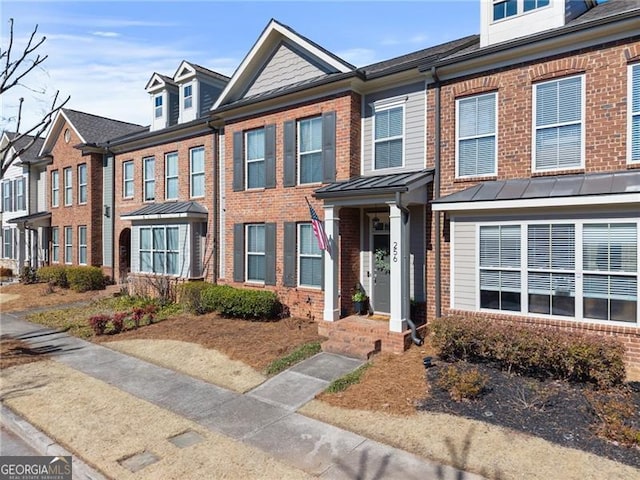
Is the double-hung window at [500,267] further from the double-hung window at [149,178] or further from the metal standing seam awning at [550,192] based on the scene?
the double-hung window at [149,178]

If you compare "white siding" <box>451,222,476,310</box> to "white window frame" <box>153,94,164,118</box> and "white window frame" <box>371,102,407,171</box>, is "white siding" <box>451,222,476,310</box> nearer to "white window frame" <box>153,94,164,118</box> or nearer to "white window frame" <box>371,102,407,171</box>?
"white window frame" <box>371,102,407,171</box>

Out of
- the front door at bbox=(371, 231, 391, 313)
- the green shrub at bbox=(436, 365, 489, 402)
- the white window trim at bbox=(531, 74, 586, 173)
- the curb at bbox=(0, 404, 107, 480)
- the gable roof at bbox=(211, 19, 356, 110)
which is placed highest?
the gable roof at bbox=(211, 19, 356, 110)

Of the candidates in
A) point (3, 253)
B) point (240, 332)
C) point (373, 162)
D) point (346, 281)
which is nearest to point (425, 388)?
point (346, 281)

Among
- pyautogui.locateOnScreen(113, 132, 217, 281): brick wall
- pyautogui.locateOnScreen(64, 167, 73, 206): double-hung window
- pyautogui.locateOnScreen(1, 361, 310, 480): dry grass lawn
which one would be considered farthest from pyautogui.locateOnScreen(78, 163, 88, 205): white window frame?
pyautogui.locateOnScreen(1, 361, 310, 480): dry grass lawn

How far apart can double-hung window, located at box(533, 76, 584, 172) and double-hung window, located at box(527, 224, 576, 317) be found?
5.04 feet

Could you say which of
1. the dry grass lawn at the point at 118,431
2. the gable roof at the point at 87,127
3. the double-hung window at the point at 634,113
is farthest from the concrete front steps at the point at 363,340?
the gable roof at the point at 87,127

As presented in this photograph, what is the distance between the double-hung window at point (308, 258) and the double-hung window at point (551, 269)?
5.63m

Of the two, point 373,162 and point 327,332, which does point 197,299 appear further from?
point 373,162

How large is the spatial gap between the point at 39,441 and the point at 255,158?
10.0 m

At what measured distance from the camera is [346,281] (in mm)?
11391

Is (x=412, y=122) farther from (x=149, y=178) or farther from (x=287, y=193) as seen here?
(x=149, y=178)

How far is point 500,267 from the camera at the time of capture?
895 cm

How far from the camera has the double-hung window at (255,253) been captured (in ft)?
44.8

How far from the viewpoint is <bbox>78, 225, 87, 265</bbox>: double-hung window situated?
21.7 meters
